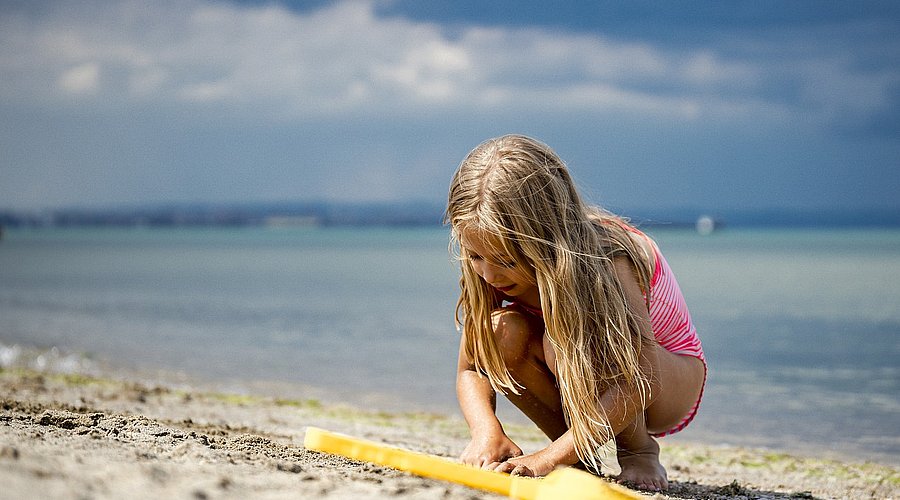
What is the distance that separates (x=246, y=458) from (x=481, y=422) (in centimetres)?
81

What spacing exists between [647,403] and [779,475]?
1.65m

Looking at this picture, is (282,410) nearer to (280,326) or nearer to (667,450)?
(667,450)

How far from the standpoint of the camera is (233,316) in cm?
1329

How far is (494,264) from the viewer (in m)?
2.86

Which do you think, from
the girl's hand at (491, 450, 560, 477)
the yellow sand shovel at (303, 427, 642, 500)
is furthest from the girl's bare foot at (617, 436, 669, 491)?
the yellow sand shovel at (303, 427, 642, 500)

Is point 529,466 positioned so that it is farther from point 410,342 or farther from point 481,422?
point 410,342

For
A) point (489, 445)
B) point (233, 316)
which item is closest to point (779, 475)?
point (489, 445)

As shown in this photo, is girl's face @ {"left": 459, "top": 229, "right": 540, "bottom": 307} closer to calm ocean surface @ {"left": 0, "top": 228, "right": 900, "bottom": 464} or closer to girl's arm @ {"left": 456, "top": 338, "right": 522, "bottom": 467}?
girl's arm @ {"left": 456, "top": 338, "right": 522, "bottom": 467}

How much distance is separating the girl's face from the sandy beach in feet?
2.32

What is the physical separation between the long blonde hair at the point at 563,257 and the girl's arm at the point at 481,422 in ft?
0.80

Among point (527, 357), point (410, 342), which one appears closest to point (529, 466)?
point (527, 357)

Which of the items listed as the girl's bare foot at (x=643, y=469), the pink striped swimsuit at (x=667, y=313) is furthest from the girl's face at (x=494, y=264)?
the girl's bare foot at (x=643, y=469)

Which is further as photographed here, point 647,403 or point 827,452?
point 827,452

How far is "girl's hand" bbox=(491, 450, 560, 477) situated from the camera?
2736 mm
